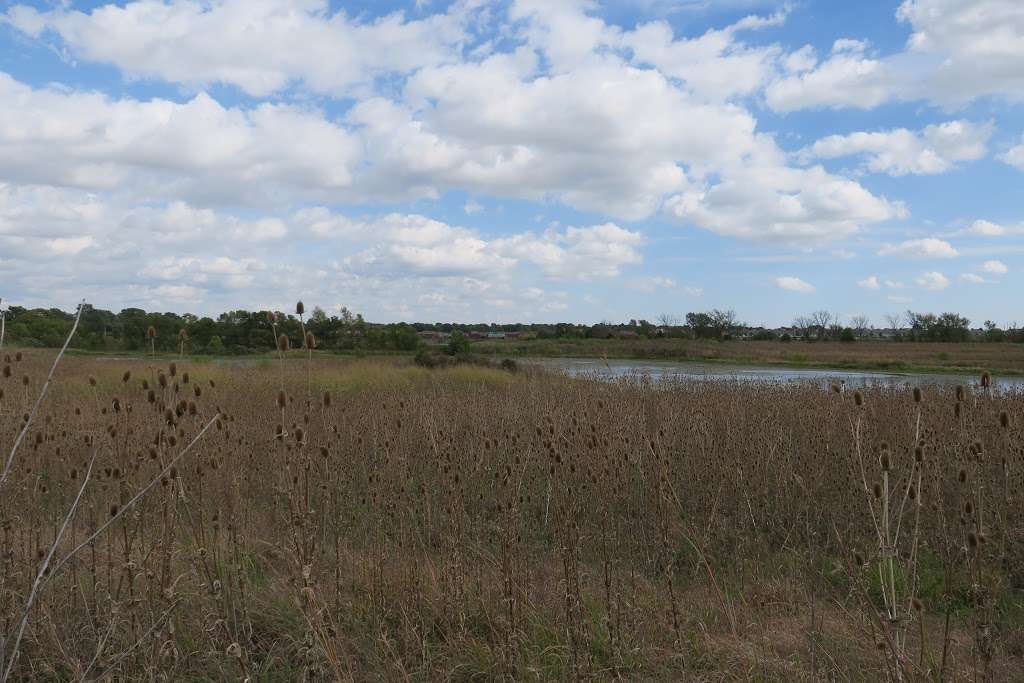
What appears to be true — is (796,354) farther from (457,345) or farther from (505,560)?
(505,560)

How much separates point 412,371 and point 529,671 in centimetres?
1758

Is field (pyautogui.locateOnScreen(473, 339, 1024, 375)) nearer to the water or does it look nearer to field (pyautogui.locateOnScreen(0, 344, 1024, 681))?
the water

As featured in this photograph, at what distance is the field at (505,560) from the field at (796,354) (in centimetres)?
2744

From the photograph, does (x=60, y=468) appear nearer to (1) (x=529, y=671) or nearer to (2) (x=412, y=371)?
(1) (x=529, y=671)

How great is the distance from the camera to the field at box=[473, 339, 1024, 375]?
1534 inches

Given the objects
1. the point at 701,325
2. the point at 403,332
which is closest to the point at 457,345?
the point at 403,332

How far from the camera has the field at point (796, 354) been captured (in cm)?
3897

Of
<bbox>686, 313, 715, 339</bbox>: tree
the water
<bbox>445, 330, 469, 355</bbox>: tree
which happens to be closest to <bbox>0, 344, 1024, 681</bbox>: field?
the water

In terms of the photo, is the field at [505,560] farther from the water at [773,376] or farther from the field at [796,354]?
the field at [796,354]

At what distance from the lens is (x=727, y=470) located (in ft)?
22.5

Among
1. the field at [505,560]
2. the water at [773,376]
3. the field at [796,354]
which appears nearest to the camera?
the field at [505,560]

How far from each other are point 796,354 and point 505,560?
163ft

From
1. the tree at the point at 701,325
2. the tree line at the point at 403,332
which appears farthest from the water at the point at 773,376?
the tree at the point at 701,325

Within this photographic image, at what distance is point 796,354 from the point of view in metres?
49.3
